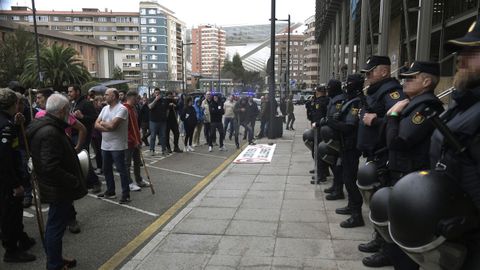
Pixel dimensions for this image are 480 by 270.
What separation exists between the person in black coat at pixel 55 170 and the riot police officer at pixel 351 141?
3208 millimetres

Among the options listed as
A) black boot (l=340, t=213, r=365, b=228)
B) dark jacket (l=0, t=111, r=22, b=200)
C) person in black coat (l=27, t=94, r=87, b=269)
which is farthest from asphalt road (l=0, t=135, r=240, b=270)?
black boot (l=340, t=213, r=365, b=228)

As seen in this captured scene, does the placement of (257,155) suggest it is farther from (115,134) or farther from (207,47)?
(207,47)

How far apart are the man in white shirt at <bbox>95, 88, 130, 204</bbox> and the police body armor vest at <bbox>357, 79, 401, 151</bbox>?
3943mm

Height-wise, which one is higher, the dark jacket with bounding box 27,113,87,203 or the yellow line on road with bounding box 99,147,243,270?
the dark jacket with bounding box 27,113,87,203

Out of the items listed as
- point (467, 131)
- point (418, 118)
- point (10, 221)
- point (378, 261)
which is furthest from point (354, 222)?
point (10, 221)

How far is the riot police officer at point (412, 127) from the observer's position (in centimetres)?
314

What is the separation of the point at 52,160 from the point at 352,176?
3.52m

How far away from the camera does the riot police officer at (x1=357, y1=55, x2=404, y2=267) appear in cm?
420

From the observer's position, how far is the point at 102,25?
419 feet

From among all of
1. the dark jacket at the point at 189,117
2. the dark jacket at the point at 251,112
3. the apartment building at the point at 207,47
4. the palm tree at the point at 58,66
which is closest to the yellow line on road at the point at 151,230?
the dark jacket at the point at 189,117

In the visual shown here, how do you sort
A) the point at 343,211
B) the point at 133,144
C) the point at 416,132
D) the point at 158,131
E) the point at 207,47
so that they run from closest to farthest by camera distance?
the point at 416,132 → the point at 343,211 → the point at 133,144 → the point at 158,131 → the point at 207,47

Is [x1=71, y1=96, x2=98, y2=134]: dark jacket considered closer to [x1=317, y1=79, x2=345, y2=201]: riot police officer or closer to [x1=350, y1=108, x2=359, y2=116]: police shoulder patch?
[x1=317, y1=79, x2=345, y2=201]: riot police officer

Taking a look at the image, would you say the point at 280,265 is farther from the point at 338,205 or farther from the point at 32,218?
the point at 32,218

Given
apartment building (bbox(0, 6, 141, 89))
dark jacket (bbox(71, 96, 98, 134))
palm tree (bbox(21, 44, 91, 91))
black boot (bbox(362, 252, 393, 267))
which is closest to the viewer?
black boot (bbox(362, 252, 393, 267))
